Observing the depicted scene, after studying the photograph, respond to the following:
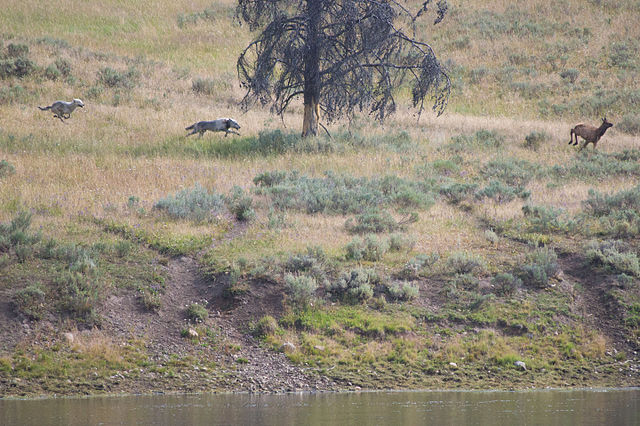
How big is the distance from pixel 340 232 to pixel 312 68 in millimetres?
8445

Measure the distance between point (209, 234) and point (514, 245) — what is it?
596cm

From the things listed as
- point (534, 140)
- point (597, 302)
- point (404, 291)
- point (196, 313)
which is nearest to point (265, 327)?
point (196, 313)

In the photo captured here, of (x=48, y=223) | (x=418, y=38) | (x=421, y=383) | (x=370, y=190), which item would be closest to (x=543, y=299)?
(x=421, y=383)

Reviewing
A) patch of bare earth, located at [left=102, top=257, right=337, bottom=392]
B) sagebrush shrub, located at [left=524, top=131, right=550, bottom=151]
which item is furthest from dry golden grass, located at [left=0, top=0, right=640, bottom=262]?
Answer: patch of bare earth, located at [left=102, top=257, right=337, bottom=392]

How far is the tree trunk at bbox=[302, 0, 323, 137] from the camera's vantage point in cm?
2005

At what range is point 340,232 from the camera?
13805 millimetres

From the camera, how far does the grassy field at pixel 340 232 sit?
10211 mm

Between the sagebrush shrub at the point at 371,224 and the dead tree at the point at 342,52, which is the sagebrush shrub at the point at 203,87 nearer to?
the dead tree at the point at 342,52

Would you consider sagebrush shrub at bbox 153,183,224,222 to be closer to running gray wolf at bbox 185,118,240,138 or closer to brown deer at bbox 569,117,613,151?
running gray wolf at bbox 185,118,240,138

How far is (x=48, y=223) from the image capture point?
504 inches

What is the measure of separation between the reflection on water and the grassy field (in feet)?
2.31

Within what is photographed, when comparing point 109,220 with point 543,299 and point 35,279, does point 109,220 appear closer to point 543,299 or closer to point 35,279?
point 35,279

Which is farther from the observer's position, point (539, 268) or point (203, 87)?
point (203, 87)

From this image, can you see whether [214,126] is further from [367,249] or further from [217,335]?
[217,335]
